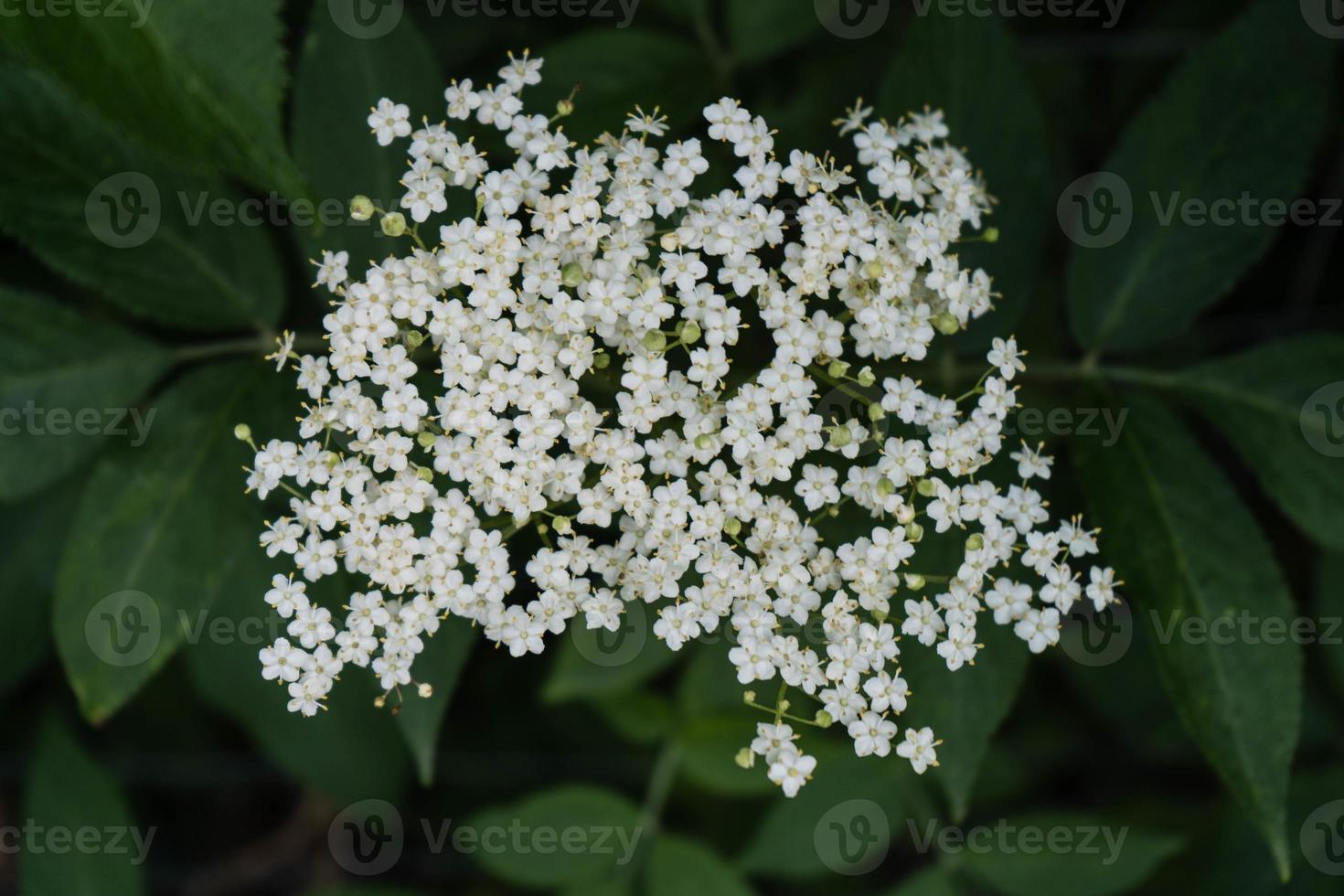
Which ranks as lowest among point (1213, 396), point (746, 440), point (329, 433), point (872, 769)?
point (872, 769)

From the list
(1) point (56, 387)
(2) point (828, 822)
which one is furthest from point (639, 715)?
(1) point (56, 387)

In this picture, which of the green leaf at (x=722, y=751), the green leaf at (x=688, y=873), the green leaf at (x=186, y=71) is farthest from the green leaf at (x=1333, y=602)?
the green leaf at (x=186, y=71)

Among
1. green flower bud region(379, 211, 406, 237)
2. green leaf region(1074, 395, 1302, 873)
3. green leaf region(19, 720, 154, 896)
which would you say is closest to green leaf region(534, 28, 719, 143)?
green flower bud region(379, 211, 406, 237)

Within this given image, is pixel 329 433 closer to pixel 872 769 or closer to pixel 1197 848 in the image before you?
pixel 872 769

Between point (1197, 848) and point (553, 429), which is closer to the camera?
point (553, 429)

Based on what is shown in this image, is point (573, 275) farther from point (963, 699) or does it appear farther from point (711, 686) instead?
point (711, 686)

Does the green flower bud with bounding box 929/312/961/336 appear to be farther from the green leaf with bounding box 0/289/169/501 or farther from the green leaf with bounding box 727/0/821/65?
the green leaf with bounding box 0/289/169/501

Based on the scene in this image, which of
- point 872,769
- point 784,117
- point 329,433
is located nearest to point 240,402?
point 329,433
